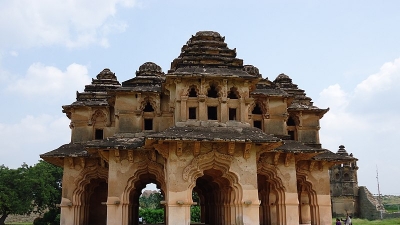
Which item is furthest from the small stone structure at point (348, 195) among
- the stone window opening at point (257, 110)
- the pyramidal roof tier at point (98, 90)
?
the pyramidal roof tier at point (98, 90)

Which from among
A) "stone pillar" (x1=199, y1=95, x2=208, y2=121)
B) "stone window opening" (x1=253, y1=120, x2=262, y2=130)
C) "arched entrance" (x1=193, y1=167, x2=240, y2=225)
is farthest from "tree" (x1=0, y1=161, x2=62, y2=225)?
"stone pillar" (x1=199, y1=95, x2=208, y2=121)

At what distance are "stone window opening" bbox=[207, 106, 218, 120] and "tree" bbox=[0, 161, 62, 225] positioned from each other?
33622 millimetres

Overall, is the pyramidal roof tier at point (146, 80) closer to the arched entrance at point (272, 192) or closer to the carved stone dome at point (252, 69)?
the carved stone dome at point (252, 69)

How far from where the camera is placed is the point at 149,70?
2236cm

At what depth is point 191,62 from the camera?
1828cm

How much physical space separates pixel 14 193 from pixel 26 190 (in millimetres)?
1242

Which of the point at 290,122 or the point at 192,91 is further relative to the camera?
the point at 290,122

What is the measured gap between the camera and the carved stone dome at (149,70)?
73.0 ft

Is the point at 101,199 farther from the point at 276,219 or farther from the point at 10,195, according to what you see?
the point at 10,195

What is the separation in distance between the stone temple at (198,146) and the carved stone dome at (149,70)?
0.06 metres

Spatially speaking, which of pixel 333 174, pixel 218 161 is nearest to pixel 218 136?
pixel 218 161

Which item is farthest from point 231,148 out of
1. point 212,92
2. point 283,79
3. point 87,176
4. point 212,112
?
point 283,79

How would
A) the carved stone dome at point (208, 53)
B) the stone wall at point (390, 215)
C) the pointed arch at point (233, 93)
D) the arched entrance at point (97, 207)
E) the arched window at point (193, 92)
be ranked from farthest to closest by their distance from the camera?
1. the stone wall at point (390, 215)
2. the arched entrance at point (97, 207)
3. the carved stone dome at point (208, 53)
4. the pointed arch at point (233, 93)
5. the arched window at point (193, 92)

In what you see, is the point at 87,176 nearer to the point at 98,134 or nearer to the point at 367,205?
the point at 98,134
